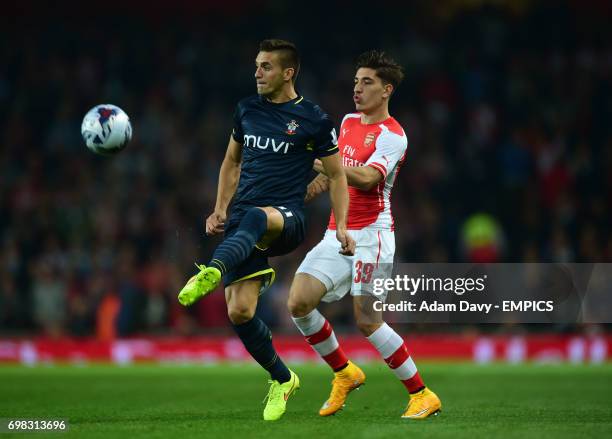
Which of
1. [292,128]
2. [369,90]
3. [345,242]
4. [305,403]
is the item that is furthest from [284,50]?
[305,403]

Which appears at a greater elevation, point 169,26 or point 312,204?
point 169,26

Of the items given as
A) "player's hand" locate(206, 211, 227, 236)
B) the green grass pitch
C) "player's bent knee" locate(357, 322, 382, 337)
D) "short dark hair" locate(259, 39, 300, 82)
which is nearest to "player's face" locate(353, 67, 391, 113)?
"short dark hair" locate(259, 39, 300, 82)

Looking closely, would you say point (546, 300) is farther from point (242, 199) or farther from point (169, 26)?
point (169, 26)

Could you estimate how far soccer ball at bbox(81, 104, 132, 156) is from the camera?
305 inches

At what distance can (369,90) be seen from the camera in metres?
7.70

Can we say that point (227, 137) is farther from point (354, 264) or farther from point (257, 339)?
point (257, 339)

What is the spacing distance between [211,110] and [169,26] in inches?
101

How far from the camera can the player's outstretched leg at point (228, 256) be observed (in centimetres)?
623

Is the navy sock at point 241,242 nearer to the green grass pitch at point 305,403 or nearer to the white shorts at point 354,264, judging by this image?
the white shorts at point 354,264

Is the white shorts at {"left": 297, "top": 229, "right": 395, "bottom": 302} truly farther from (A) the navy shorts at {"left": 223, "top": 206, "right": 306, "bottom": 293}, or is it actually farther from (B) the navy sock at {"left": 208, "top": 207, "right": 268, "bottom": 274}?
(B) the navy sock at {"left": 208, "top": 207, "right": 268, "bottom": 274}

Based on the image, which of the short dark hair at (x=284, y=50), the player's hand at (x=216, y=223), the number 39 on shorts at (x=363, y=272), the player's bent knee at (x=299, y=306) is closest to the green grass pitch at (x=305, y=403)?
the player's bent knee at (x=299, y=306)

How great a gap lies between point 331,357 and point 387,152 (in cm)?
154

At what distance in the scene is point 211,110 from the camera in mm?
18109

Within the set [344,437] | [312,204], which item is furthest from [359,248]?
[312,204]
